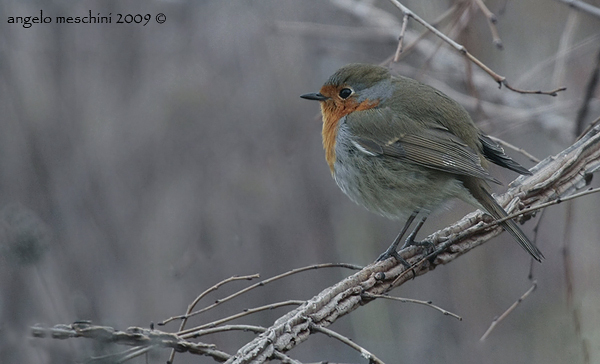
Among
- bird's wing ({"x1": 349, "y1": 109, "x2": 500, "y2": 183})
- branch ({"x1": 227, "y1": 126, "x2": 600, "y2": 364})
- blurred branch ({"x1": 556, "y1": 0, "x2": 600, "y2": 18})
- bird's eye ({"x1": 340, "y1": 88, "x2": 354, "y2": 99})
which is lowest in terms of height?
branch ({"x1": 227, "y1": 126, "x2": 600, "y2": 364})

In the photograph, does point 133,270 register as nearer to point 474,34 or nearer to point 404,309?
point 404,309

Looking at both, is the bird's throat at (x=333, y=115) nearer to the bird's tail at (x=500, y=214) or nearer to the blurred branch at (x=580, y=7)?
the bird's tail at (x=500, y=214)

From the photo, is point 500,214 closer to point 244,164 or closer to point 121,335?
point 121,335

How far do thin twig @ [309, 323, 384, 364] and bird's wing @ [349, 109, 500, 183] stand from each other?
1.38m

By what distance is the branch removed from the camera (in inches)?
79.0

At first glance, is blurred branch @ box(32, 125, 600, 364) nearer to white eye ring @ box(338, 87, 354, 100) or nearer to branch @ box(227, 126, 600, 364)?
branch @ box(227, 126, 600, 364)

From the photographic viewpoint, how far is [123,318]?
4.42 m

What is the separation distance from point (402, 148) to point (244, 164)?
212cm

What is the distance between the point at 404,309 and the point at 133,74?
320 cm

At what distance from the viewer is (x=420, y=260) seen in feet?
8.11

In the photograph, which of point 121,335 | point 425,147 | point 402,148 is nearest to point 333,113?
point 402,148

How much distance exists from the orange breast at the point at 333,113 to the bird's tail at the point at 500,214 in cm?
85

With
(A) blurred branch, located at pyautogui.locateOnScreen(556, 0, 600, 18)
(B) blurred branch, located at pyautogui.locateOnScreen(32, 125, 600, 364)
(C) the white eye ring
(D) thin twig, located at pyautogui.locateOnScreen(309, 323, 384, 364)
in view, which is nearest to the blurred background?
(C) the white eye ring

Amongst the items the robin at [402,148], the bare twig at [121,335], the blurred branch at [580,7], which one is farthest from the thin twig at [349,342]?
the blurred branch at [580,7]
